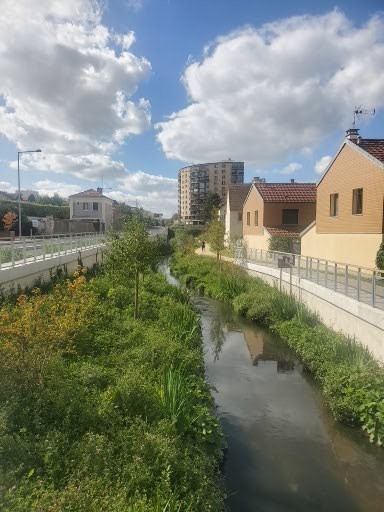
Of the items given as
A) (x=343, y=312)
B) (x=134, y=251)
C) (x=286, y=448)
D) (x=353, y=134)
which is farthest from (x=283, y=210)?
(x=286, y=448)

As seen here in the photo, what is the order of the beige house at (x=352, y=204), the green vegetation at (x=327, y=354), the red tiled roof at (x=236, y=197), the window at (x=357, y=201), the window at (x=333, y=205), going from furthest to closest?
1. the red tiled roof at (x=236, y=197)
2. the window at (x=333, y=205)
3. the window at (x=357, y=201)
4. the beige house at (x=352, y=204)
5. the green vegetation at (x=327, y=354)

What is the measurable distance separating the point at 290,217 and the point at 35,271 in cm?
2316

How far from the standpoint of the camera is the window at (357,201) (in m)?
18.8

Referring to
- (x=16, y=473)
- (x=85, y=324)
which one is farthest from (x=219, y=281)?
(x=16, y=473)

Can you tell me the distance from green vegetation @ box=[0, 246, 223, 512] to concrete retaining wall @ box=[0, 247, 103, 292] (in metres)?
2.37

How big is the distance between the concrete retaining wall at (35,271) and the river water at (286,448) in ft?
22.0

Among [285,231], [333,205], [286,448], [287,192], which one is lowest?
[286,448]

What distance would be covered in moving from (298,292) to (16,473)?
14.8 m

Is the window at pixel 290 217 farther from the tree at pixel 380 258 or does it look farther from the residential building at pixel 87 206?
the residential building at pixel 87 206

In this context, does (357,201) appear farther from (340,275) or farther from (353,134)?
(340,275)

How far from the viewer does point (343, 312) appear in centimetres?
1295

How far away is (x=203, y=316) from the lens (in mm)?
19891

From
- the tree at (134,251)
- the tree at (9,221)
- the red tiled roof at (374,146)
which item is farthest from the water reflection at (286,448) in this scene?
the tree at (9,221)

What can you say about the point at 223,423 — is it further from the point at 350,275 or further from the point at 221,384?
the point at 350,275
